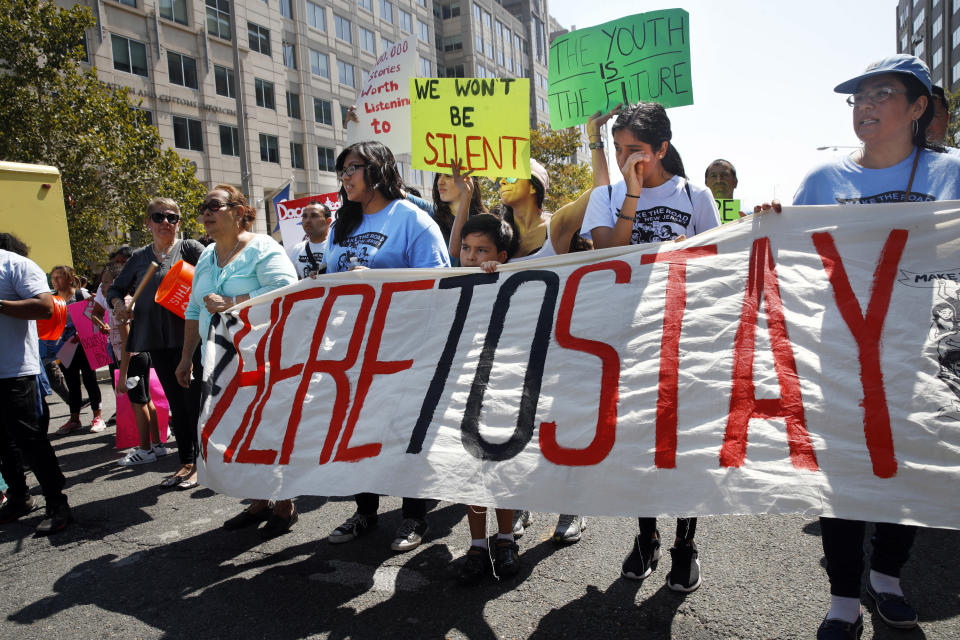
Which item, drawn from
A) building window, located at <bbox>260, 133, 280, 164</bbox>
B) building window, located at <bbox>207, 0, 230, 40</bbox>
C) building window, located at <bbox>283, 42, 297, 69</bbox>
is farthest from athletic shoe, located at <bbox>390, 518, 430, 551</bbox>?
building window, located at <bbox>283, 42, 297, 69</bbox>

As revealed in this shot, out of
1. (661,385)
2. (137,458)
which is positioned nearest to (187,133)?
(137,458)

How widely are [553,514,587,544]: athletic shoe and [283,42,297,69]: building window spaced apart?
116 feet

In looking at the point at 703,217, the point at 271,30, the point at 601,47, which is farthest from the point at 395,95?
the point at 271,30

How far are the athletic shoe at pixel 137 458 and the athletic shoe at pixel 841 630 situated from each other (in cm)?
519

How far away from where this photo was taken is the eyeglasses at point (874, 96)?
261 centimetres

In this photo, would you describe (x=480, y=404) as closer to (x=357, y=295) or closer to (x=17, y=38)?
(x=357, y=295)

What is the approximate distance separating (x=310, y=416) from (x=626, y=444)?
4.76 feet

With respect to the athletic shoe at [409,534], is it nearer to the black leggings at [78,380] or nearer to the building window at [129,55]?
the black leggings at [78,380]

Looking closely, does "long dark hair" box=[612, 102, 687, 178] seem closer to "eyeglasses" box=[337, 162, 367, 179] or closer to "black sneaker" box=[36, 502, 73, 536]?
"eyeglasses" box=[337, 162, 367, 179]

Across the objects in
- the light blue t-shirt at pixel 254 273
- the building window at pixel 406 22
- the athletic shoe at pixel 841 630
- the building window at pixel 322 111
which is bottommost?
the athletic shoe at pixel 841 630

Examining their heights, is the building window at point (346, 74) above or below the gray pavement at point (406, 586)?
above

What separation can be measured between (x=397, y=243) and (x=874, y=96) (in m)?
2.26

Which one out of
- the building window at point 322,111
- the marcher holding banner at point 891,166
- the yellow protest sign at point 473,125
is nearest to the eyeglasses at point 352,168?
the yellow protest sign at point 473,125

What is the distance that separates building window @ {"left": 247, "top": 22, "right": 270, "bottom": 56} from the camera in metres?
31.3
